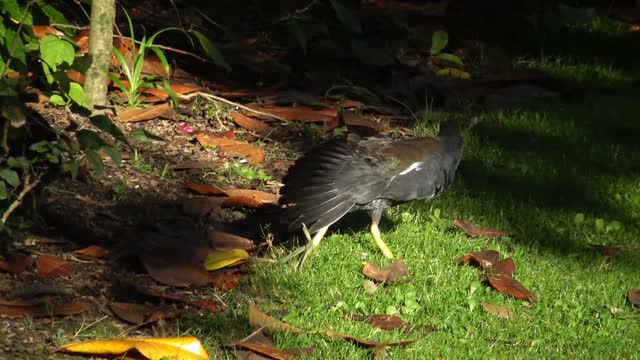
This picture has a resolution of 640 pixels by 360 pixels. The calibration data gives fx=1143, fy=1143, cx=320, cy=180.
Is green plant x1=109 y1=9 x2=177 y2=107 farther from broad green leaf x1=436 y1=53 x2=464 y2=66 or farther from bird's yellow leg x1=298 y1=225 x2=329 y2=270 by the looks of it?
broad green leaf x1=436 y1=53 x2=464 y2=66

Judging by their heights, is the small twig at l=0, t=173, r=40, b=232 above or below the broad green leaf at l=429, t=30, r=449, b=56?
above

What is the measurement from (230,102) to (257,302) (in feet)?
7.57

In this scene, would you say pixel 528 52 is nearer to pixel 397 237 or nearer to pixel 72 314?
pixel 397 237

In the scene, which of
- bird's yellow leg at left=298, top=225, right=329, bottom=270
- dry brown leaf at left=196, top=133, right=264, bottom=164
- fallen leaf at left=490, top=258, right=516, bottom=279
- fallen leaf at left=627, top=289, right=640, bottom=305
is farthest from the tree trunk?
fallen leaf at left=627, top=289, right=640, bottom=305

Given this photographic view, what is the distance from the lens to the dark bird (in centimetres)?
573

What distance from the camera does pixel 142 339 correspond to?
4781 mm

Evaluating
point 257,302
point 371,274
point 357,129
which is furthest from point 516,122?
point 257,302

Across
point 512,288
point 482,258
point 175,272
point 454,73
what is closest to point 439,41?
point 454,73

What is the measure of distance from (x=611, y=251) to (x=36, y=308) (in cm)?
312

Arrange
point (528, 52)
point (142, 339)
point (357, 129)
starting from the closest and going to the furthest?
point (142, 339) → point (357, 129) → point (528, 52)

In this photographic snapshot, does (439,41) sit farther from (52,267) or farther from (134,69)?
(52,267)

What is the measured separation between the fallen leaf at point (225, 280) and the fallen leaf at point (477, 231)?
4.65 ft

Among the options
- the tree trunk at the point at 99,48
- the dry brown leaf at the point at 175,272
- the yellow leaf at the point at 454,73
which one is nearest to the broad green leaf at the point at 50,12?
the tree trunk at the point at 99,48

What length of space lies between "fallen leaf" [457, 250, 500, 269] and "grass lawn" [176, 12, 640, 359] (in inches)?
2.0
